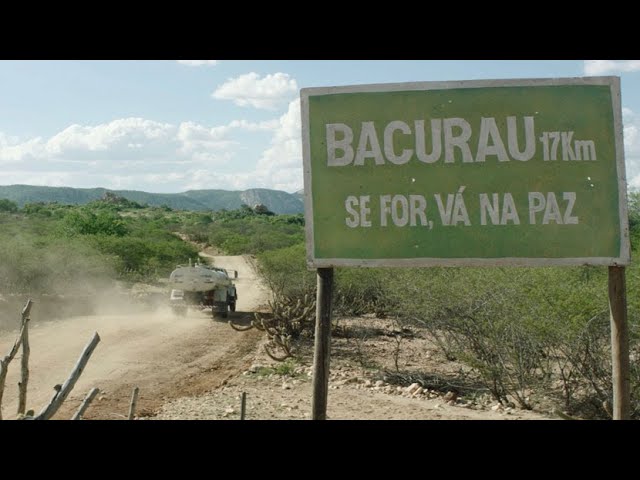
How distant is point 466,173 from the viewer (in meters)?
4.87

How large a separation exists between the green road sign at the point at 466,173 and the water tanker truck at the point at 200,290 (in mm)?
16112

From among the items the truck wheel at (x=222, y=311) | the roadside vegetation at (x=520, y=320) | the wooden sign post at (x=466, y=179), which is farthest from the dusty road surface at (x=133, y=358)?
the wooden sign post at (x=466, y=179)

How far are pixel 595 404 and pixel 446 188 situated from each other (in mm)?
6268

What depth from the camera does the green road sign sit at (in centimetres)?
480

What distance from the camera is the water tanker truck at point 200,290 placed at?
20.6 metres

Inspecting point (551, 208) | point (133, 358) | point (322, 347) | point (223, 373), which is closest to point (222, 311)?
point (133, 358)

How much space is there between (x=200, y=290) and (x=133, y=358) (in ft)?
22.4

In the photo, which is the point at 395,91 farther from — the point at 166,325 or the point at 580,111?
the point at 166,325

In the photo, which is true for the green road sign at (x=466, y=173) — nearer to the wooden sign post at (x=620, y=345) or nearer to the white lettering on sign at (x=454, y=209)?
the white lettering on sign at (x=454, y=209)

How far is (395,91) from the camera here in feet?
15.9

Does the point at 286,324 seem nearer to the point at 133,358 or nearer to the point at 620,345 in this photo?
the point at 133,358

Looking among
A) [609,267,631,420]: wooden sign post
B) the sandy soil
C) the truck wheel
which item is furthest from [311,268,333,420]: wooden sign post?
the truck wheel
